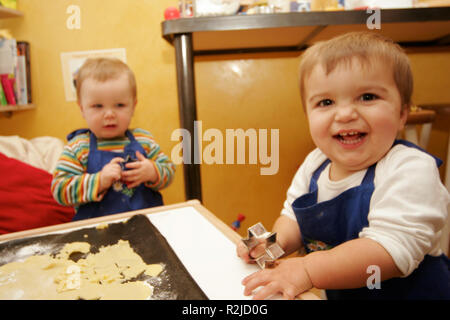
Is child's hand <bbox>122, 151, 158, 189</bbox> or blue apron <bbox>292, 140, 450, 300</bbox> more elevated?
child's hand <bbox>122, 151, 158, 189</bbox>

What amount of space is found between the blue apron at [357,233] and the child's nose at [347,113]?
0.10 metres

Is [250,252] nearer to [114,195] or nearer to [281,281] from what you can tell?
[281,281]

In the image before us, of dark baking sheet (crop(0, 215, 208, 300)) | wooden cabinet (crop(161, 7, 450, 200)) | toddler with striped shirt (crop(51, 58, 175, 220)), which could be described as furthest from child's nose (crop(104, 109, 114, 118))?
dark baking sheet (crop(0, 215, 208, 300))

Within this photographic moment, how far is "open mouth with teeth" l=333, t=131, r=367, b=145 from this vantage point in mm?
468

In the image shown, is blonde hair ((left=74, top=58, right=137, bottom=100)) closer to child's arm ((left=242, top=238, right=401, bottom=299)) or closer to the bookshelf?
the bookshelf

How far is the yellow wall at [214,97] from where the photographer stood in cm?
118

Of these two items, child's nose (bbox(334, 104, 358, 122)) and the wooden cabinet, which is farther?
the wooden cabinet

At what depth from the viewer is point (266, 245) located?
1.28 ft

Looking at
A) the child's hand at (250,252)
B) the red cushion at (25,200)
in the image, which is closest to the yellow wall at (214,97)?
the red cushion at (25,200)

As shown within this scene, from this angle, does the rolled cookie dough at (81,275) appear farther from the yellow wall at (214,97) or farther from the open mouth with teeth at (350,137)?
the yellow wall at (214,97)

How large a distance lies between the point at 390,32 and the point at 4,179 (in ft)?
4.26

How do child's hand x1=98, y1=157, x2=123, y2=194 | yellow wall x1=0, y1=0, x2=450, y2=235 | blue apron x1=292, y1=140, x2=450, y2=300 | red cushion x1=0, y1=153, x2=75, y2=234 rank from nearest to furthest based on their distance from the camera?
blue apron x1=292, y1=140, x2=450, y2=300, child's hand x1=98, y1=157, x2=123, y2=194, red cushion x1=0, y1=153, x2=75, y2=234, yellow wall x1=0, y1=0, x2=450, y2=235

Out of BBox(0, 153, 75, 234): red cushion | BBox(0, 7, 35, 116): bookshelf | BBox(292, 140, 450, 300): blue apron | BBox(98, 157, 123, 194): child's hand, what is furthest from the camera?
BBox(0, 7, 35, 116): bookshelf

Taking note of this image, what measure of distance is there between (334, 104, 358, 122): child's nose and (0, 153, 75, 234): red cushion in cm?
84
